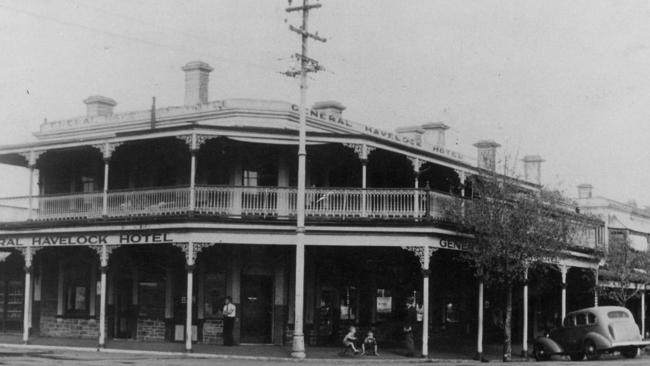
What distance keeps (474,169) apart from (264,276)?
9.06 meters

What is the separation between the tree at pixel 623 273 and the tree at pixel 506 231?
322 inches

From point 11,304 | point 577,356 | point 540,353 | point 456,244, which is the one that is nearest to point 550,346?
point 540,353

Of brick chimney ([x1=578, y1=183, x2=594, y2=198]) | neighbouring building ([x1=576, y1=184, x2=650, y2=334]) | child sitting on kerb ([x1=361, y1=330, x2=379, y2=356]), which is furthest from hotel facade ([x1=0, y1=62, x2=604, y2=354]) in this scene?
brick chimney ([x1=578, y1=183, x2=594, y2=198])

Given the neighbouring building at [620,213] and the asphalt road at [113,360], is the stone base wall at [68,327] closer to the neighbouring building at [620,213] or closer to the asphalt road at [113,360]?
the asphalt road at [113,360]

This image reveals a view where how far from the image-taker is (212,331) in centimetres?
2972

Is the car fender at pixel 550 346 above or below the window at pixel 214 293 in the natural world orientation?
below

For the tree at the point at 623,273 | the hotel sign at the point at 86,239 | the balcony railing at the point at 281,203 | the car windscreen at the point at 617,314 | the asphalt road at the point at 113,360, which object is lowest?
the asphalt road at the point at 113,360

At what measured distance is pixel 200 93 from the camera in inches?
1390

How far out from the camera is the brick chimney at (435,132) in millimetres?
43938

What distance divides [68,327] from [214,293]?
6.74m

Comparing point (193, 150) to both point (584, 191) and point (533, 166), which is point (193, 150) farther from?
point (584, 191)

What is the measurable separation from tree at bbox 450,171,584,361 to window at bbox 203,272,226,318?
342 inches

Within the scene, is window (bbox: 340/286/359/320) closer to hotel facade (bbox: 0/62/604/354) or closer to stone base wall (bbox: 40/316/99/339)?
hotel facade (bbox: 0/62/604/354)

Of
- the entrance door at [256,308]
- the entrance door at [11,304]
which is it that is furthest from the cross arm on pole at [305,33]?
the entrance door at [11,304]
